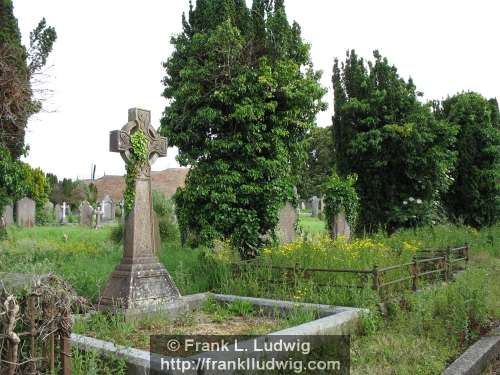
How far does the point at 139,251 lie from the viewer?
6.68m

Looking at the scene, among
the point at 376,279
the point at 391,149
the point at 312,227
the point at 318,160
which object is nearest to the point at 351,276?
the point at 376,279

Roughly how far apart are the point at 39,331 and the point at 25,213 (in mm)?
27162

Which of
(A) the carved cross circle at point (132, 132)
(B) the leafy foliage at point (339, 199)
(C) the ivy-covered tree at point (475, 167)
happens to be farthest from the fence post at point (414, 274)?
(C) the ivy-covered tree at point (475, 167)

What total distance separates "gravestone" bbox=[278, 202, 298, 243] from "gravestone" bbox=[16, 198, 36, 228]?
19813 mm

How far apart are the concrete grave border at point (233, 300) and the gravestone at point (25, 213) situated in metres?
23.8

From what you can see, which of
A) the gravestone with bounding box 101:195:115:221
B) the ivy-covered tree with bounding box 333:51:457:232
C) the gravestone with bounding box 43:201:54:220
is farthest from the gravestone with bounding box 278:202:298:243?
the gravestone with bounding box 101:195:115:221

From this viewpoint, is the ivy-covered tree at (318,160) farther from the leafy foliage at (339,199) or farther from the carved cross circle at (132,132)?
the carved cross circle at (132,132)

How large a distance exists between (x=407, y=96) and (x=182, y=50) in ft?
27.9

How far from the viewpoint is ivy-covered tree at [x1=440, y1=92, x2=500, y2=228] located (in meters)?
18.8

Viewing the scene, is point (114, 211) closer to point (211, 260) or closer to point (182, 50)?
point (182, 50)

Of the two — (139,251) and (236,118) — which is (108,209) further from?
(139,251)

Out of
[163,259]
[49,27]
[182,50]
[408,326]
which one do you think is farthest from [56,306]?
[49,27]

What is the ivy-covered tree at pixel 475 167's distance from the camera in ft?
61.5

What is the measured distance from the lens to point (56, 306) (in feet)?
11.4
